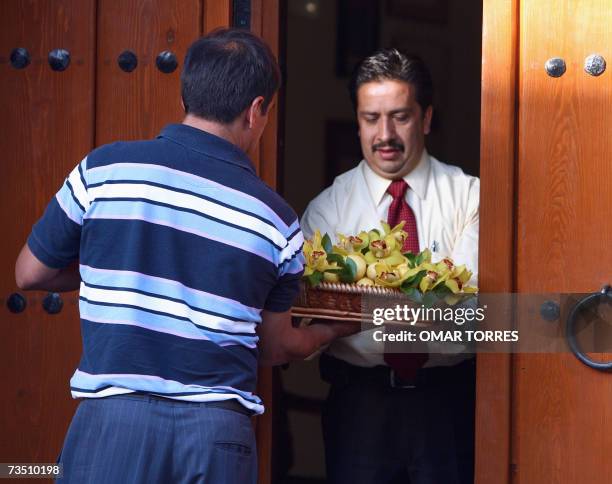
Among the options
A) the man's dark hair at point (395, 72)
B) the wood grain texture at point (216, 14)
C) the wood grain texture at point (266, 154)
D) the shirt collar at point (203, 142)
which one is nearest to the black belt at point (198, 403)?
the shirt collar at point (203, 142)

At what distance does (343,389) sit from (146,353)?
127cm

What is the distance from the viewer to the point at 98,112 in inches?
133

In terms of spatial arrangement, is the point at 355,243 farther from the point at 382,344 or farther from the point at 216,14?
the point at 216,14

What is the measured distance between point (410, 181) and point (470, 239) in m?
0.33

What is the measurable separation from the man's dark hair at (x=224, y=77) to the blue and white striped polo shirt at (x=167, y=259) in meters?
0.07

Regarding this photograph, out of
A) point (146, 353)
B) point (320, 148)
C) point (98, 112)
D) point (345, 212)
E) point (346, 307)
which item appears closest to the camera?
point (146, 353)

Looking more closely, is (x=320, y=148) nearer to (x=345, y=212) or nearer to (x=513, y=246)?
(x=345, y=212)

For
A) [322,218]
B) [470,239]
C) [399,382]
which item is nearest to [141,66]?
[322,218]

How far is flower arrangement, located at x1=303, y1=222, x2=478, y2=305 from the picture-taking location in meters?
2.97

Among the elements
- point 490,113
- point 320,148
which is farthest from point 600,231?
point 320,148

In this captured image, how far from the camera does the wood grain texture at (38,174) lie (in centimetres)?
337

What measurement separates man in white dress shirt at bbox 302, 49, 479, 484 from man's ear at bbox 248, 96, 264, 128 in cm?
100

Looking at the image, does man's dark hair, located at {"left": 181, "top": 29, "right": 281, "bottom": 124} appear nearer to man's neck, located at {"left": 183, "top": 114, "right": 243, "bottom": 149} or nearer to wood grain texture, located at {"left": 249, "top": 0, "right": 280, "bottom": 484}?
man's neck, located at {"left": 183, "top": 114, "right": 243, "bottom": 149}

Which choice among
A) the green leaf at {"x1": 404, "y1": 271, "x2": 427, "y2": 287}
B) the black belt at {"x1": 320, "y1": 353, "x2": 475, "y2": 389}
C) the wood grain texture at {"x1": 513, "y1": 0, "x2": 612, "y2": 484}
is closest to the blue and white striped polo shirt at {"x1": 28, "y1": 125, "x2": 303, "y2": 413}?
the green leaf at {"x1": 404, "y1": 271, "x2": 427, "y2": 287}
